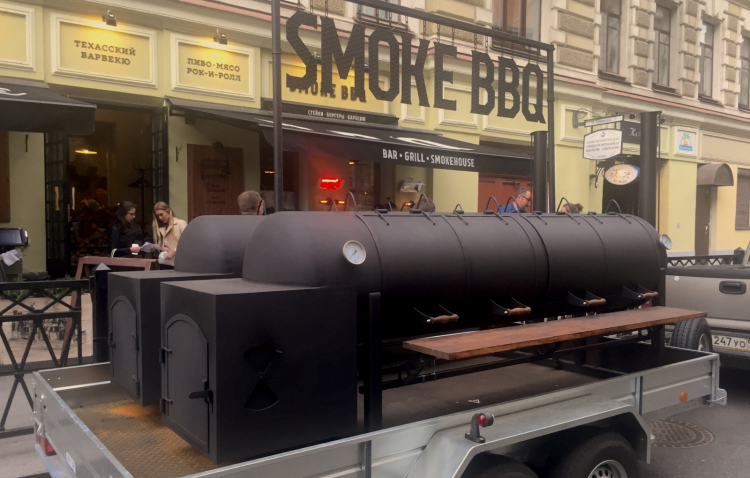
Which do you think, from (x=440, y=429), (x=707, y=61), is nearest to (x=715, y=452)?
(x=440, y=429)

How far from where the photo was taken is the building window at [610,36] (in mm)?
16156

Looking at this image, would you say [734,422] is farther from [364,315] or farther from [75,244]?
[75,244]

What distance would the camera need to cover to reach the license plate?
20.4ft

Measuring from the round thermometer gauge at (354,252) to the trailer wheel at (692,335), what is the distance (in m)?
4.46

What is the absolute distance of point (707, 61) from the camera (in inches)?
779

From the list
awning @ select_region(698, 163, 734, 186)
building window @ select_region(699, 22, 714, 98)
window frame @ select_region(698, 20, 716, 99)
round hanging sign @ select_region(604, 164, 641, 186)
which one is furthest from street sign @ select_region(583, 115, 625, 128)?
building window @ select_region(699, 22, 714, 98)

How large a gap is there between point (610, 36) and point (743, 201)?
360 inches

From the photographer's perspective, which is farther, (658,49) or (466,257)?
(658,49)

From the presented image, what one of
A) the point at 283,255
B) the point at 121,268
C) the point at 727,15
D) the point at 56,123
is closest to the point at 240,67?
the point at 56,123

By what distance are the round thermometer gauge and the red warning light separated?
8810 mm

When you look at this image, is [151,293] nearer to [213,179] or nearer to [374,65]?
[374,65]

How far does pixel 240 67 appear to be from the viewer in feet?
34.4

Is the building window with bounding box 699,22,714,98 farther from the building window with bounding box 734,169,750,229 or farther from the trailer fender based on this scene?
the trailer fender

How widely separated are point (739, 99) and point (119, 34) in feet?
67.4
